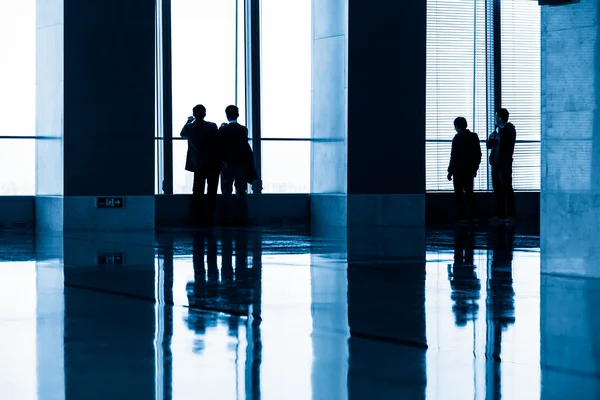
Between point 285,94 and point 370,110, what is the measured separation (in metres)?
3.52

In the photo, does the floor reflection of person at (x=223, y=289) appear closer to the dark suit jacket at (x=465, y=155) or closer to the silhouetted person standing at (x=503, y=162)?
the dark suit jacket at (x=465, y=155)

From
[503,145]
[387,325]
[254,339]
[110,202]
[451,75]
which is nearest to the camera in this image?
[254,339]

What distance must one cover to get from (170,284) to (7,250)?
4.79 m

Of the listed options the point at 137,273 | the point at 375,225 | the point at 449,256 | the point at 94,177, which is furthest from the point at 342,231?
the point at 137,273

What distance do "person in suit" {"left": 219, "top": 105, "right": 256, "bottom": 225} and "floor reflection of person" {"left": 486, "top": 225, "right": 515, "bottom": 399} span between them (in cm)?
691

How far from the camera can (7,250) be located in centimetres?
1242

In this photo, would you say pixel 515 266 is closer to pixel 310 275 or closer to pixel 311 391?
pixel 310 275

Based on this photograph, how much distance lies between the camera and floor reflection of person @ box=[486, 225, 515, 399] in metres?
4.60

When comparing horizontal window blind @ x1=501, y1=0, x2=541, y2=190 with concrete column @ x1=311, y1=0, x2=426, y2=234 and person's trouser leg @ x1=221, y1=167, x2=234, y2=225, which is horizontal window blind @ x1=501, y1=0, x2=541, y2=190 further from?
person's trouser leg @ x1=221, y1=167, x2=234, y2=225

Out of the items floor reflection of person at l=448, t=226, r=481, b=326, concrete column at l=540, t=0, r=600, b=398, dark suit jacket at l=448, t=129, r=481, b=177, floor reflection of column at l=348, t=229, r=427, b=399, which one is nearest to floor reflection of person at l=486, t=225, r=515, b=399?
floor reflection of person at l=448, t=226, r=481, b=326

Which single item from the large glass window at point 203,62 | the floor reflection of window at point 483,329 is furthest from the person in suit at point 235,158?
the floor reflection of window at point 483,329

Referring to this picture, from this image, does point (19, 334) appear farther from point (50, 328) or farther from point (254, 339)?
point (254, 339)

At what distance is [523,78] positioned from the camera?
970 inches

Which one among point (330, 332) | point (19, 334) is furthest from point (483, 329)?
point (19, 334)
